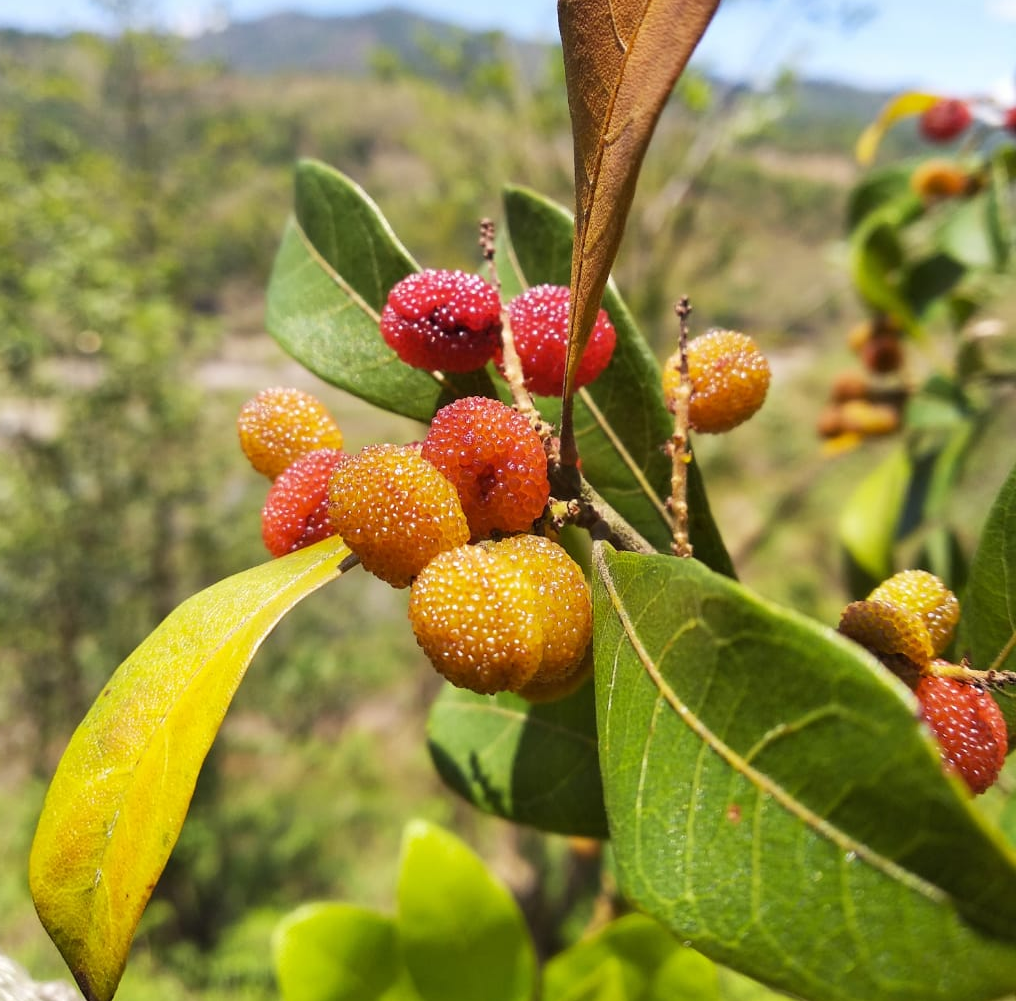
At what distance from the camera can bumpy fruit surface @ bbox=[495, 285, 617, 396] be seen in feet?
1.94

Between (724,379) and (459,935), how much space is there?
0.66 m

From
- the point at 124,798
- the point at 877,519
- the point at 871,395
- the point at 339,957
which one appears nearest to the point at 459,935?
the point at 339,957

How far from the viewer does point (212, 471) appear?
Answer: 16.1ft

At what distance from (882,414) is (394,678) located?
4959mm

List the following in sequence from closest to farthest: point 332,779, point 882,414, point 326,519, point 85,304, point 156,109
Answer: point 326,519
point 882,414
point 85,304
point 332,779
point 156,109

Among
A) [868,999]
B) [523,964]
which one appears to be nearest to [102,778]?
[868,999]

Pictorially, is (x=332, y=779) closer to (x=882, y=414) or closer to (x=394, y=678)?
(x=394, y=678)

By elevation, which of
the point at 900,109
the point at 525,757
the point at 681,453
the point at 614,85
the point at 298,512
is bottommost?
the point at 525,757

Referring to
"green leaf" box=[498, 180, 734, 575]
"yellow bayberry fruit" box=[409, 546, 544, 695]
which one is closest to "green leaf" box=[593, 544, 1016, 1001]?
"yellow bayberry fruit" box=[409, 546, 544, 695]

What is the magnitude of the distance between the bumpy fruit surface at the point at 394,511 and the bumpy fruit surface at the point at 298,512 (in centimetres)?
10

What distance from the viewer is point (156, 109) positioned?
676 centimetres

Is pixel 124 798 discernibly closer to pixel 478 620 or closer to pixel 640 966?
pixel 478 620

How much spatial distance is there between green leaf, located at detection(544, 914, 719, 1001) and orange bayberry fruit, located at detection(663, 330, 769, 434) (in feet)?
1.68

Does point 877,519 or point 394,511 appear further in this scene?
point 877,519
